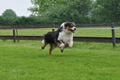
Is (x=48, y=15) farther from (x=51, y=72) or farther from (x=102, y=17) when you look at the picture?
(x=51, y=72)

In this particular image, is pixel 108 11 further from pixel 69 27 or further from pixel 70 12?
pixel 69 27

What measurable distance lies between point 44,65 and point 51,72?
123 cm

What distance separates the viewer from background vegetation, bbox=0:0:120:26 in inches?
1783

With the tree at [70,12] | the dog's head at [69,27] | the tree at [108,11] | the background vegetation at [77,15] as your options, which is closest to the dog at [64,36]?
the dog's head at [69,27]

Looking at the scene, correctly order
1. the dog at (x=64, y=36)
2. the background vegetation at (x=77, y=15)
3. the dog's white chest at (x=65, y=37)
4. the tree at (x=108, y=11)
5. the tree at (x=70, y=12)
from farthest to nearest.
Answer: the tree at (x=108, y=11)
the tree at (x=70, y=12)
the background vegetation at (x=77, y=15)
the dog's white chest at (x=65, y=37)
the dog at (x=64, y=36)

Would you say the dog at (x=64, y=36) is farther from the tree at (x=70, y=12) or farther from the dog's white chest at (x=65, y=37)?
the tree at (x=70, y=12)

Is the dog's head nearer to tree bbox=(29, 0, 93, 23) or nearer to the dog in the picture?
the dog

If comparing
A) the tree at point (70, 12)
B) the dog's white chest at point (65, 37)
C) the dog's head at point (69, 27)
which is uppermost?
the tree at point (70, 12)

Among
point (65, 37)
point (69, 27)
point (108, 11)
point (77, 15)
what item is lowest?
point (65, 37)

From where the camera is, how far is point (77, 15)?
52.2m

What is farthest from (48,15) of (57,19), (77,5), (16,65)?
(16,65)

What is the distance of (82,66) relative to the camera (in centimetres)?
858

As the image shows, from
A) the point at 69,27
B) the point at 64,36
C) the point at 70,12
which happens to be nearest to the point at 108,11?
the point at 70,12

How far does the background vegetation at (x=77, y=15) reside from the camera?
149 feet
